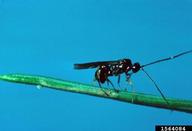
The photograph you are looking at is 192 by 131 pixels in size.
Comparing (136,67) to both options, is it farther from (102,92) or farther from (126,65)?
(102,92)

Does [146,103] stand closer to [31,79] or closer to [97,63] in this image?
[97,63]

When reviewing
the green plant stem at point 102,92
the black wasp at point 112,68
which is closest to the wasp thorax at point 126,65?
the black wasp at point 112,68

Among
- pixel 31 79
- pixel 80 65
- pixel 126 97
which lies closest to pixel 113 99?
pixel 126 97

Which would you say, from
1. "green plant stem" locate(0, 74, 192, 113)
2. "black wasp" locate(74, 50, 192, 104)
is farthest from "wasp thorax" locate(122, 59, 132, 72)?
"green plant stem" locate(0, 74, 192, 113)

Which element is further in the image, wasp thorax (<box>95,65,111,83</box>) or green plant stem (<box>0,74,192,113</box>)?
wasp thorax (<box>95,65,111,83</box>)

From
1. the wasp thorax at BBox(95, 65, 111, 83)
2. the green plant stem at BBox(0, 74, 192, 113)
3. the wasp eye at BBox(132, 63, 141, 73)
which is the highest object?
the wasp eye at BBox(132, 63, 141, 73)

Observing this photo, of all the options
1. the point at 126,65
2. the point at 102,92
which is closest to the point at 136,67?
the point at 126,65

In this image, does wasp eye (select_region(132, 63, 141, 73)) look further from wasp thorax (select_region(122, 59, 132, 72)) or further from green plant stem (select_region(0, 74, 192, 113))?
green plant stem (select_region(0, 74, 192, 113))

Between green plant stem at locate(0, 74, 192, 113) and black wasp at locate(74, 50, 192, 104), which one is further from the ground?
black wasp at locate(74, 50, 192, 104)

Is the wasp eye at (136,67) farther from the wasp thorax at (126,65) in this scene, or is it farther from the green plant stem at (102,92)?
the green plant stem at (102,92)
